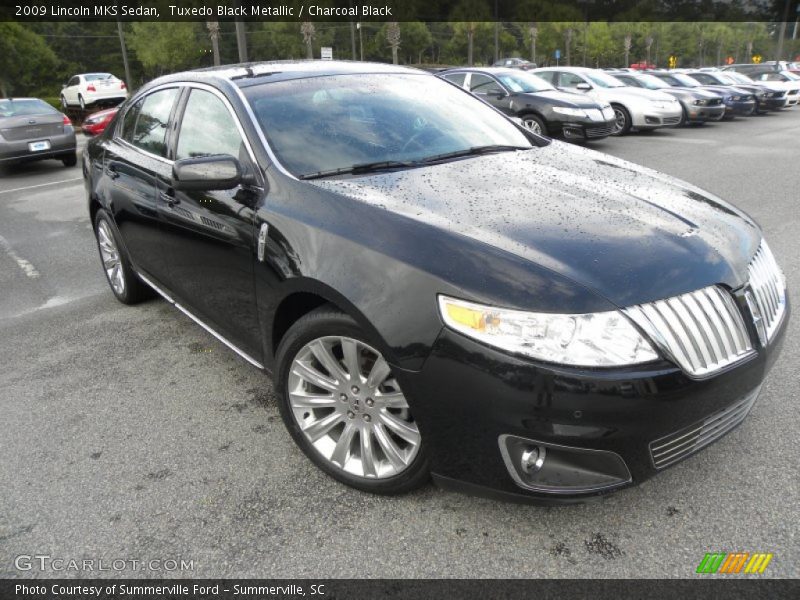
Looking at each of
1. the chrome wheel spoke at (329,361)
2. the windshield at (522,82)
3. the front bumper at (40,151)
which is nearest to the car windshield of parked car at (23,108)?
the front bumper at (40,151)

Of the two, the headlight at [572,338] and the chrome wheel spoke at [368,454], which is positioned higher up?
the headlight at [572,338]

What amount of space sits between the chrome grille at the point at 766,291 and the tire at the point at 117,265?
12.4ft

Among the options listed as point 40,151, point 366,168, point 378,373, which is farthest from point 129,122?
point 40,151

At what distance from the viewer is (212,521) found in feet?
7.83

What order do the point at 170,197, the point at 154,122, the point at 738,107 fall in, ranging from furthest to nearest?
1. the point at 738,107
2. the point at 154,122
3. the point at 170,197

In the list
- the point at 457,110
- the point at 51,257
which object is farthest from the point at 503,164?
the point at 51,257

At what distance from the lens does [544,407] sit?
1.91 m

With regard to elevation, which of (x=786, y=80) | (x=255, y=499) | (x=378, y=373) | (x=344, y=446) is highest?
(x=786, y=80)

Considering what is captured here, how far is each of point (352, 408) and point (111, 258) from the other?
3.14 metres

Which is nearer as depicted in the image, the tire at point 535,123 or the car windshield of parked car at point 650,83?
the tire at point 535,123

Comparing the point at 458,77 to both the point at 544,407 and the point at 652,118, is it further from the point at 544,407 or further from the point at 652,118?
the point at 544,407

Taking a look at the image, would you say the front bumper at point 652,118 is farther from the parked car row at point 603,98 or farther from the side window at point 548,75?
the side window at point 548,75

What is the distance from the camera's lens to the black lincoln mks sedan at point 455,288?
1.94 metres

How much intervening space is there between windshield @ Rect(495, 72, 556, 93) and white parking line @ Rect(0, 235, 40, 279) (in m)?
9.23
